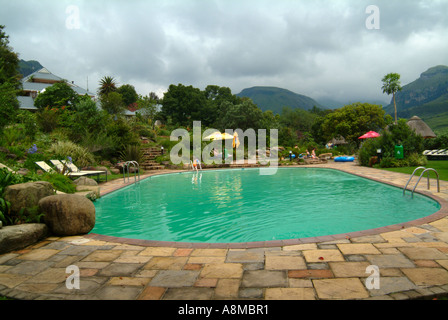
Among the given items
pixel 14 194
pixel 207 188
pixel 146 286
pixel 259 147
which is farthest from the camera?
pixel 259 147

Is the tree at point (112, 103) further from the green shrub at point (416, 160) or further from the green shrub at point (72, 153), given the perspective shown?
the green shrub at point (416, 160)

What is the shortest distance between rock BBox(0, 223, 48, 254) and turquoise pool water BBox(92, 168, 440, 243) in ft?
4.15

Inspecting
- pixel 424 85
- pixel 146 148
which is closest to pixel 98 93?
pixel 146 148

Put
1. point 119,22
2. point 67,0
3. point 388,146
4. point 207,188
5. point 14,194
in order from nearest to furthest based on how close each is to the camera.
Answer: point 14,194 → point 67,0 → point 119,22 → point 207,188 → point 388,146

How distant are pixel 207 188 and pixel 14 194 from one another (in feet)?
20.9

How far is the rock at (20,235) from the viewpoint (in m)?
3.41

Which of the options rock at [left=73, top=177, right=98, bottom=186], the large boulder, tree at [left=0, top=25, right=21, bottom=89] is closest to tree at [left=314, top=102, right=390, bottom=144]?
rock at [left=73, top=177, right=98, bottom=186]

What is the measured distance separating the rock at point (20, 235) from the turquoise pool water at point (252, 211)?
1265mm

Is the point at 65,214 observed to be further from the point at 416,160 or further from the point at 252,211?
the point at 416,160

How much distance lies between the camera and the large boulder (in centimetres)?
412

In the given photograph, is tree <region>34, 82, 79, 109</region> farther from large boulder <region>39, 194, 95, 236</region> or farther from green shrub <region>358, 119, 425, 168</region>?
green shrub <region>358, 119, 425, 168</region>

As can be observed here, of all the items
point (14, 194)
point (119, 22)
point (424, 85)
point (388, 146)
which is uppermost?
point (424, 85)

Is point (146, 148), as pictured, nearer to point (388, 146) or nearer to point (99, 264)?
point (388, 146)

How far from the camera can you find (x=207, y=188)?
9914 millimetres
